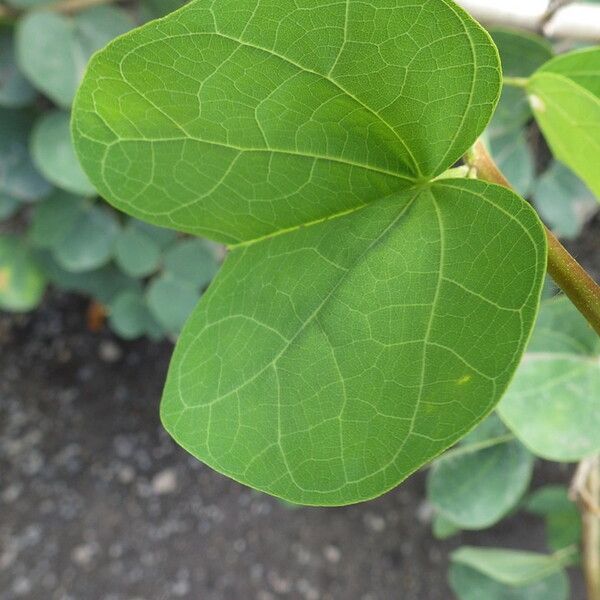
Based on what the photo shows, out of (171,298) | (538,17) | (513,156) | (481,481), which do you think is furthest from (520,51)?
(171,298)

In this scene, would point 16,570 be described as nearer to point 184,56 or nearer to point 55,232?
point 55,232

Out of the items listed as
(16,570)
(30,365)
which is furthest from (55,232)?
(16,570)

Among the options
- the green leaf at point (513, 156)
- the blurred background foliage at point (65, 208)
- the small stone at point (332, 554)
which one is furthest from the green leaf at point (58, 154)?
the small stone at point (332, 554)

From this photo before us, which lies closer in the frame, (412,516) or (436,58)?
(436,58)

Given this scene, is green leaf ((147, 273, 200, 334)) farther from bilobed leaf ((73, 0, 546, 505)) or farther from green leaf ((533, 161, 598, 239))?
bilobed leaf ((73, 0, 546, 505))

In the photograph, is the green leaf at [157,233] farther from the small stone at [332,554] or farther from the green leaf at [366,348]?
the green leaf at [366,348]

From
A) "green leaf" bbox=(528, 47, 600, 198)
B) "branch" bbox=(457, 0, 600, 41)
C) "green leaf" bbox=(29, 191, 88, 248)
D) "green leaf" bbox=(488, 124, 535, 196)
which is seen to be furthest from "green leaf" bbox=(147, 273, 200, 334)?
"green leaf" bbox=(528, 47, 600, 198)
